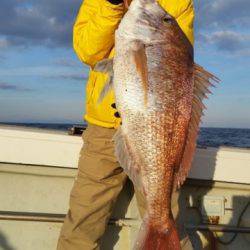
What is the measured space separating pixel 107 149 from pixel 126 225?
1053 mm

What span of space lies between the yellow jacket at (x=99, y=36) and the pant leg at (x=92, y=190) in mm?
158

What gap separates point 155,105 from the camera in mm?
2906

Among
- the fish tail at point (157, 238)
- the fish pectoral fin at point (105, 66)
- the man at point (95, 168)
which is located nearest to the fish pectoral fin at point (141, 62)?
the fish pectoral fin at point (105, 66)

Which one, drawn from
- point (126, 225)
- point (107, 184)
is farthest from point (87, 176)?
point (126, 225)

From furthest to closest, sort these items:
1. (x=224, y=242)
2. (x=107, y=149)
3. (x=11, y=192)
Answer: (x=224, y=242), (x=11, y=192), (x=107, y=149)

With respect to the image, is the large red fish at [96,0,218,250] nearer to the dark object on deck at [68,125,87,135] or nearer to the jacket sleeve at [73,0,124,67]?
the jacket sleeve at [73,0,124,67]

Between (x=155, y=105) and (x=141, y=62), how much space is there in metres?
0.28

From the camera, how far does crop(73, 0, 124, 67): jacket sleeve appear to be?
304 centimetres

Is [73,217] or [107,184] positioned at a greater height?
[107,184]

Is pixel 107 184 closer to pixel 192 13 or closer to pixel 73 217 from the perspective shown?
pixel 73 217

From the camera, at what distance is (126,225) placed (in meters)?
4.49

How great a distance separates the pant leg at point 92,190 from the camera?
3.79 m

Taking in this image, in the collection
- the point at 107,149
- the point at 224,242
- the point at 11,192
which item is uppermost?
the point at 107,149

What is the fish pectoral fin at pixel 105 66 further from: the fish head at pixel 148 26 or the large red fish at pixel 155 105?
the fish head at pixel 148 26
